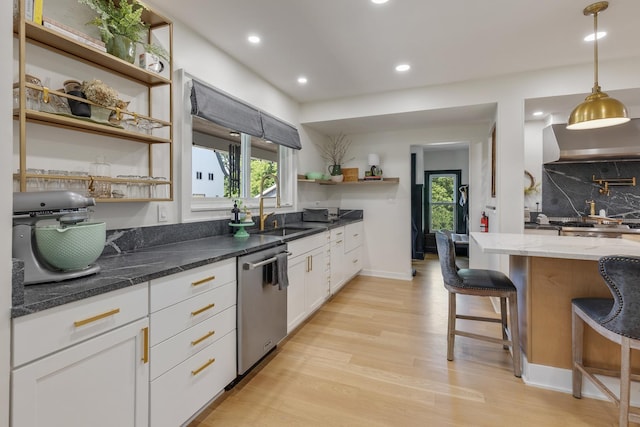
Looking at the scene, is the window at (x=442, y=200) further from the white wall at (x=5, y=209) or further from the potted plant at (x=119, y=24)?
the white wall at (x=5, y=209)

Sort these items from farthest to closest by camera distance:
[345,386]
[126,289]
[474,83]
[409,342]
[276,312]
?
[474,83] < [409,342] < [276,312] < [345,386] < [126,289]

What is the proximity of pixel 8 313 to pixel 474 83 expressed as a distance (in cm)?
405

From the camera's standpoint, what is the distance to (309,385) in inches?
78.2

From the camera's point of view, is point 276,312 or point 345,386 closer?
point 345,386

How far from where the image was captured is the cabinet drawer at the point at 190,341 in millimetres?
1373

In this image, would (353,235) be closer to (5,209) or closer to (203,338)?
(203,338)

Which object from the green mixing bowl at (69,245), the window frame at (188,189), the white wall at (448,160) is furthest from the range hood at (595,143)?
the green mixing bowl at (69,245)

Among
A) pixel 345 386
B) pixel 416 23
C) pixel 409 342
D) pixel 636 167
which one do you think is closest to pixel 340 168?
pixel 416 23

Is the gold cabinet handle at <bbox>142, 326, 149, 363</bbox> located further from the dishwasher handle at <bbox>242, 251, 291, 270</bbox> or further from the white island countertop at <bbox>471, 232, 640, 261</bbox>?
the white island countertop at <bbox>471, 232, 640, 261</bbox>

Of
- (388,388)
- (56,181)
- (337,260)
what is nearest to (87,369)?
A: (56,181)

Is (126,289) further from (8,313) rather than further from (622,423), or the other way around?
(622,423)

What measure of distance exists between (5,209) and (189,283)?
0.78 meters

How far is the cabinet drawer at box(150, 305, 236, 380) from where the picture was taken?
4.50 feet

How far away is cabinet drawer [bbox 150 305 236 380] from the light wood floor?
1.50 feet
